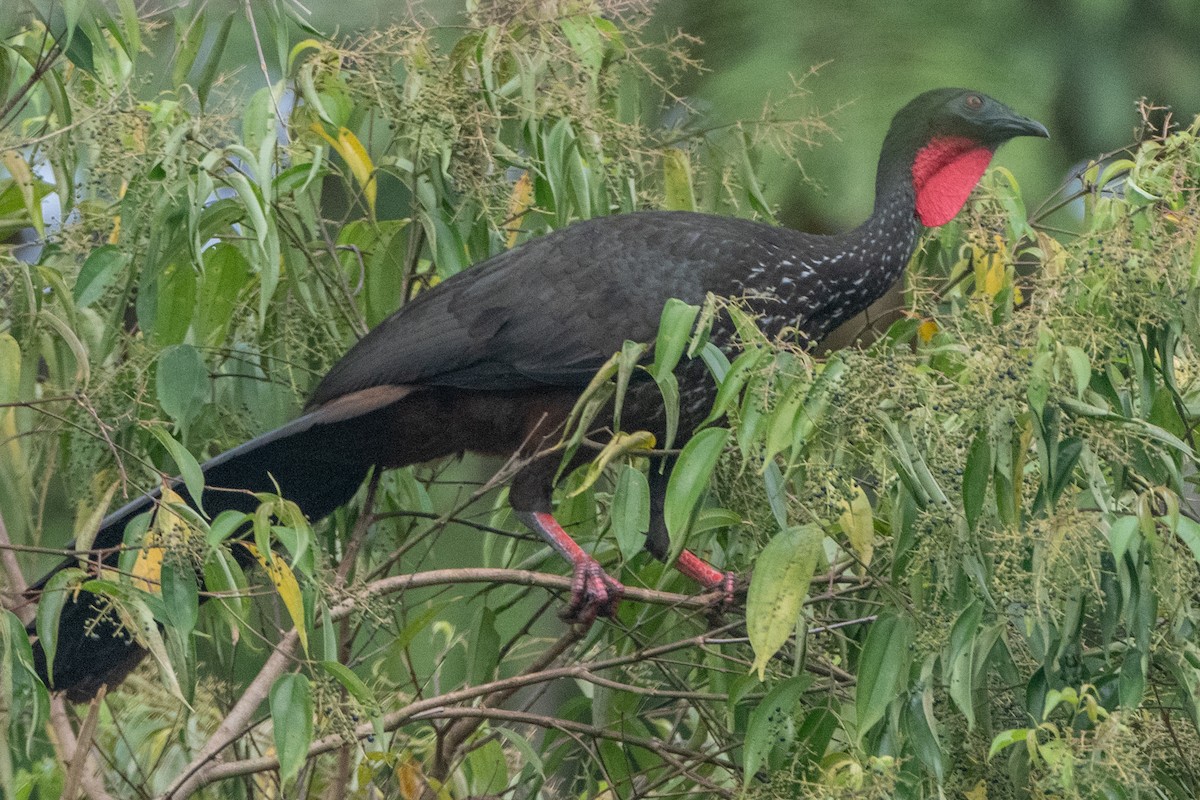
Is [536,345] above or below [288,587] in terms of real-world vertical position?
below

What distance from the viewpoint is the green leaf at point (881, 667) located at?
5.41 feet

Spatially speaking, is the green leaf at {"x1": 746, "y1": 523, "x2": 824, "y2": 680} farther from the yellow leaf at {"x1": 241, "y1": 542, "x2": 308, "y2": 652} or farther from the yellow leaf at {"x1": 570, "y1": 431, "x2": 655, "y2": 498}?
the yellow leaf at {"x1": 241, "y1": 542, "x2": 308, "y2": 652}

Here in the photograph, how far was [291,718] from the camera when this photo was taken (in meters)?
1.66

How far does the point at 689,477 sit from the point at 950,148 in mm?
1648

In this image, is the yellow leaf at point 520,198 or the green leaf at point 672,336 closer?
the green leaf at point 672,336

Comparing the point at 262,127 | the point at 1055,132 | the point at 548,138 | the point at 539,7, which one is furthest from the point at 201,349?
the point at 1055,132

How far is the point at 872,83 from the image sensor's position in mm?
3996

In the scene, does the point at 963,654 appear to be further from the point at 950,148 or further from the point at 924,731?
the point at 950,148

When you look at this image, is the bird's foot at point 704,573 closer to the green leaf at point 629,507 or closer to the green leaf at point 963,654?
the green leaf at point 629,507

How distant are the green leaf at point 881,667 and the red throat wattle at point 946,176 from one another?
58.9 inches

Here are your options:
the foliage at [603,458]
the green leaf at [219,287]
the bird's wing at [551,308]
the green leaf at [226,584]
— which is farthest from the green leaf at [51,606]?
the bird's wing at [551,308]

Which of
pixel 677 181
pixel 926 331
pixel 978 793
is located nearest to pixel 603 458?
pixel 978 793

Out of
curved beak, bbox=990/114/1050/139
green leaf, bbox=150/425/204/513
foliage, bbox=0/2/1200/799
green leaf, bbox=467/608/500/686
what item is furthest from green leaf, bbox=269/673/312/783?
curved beak, bbox=990/114/1050/139

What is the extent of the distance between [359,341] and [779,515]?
1.28 metres
